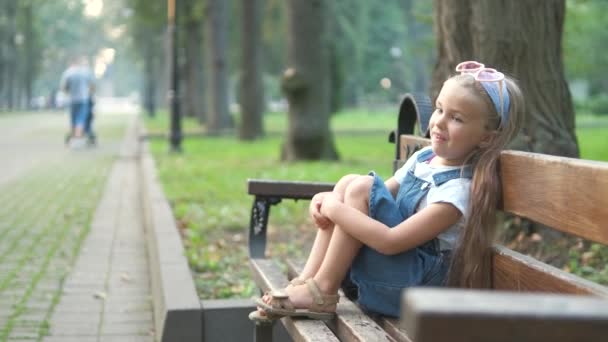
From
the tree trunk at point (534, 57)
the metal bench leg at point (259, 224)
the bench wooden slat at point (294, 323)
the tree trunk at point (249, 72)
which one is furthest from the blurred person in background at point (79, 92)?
the bench wooden slat at point (294, 323)

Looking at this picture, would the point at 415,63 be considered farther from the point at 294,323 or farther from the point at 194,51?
the point at 294,323

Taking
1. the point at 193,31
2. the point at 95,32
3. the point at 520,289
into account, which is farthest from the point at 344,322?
the point at 95,32

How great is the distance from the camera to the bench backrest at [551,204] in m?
2.28

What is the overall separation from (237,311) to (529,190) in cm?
203

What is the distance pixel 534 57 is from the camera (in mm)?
5734

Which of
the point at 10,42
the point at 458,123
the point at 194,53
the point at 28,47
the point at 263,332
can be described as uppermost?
the point at 10,42

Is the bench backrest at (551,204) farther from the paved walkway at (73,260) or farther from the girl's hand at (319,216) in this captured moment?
the paved walkway at (73,260)

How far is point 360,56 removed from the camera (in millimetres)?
44000

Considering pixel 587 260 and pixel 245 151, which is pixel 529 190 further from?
pixel 245 151

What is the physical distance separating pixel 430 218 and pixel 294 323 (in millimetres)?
560

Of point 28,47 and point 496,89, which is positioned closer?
point 496,89

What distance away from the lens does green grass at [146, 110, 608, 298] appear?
19.6ft

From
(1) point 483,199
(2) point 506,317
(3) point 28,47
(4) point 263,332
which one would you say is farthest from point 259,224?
(3) point 28,47

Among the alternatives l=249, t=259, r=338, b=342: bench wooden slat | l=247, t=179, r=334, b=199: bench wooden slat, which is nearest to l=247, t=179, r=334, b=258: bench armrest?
l=247, t=179, r=334, b=199: bench wooden slat
